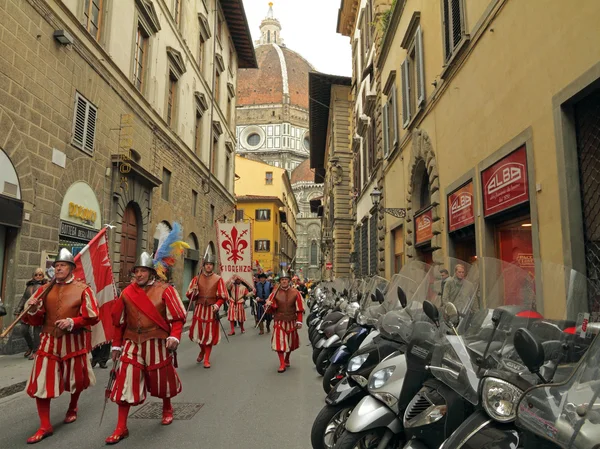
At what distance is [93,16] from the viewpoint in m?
12.7

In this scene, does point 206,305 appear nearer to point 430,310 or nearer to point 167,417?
point 167,417

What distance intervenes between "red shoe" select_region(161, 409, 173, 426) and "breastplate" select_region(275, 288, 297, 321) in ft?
11.4

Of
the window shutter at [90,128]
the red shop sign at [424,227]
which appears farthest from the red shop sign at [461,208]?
the window shutter at [90,128]

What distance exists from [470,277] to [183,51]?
64.8 ft

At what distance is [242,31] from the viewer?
3117 cm

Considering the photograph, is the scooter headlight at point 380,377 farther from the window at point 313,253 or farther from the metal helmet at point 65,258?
the window at point 313,253

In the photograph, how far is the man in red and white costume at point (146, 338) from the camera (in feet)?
15.5

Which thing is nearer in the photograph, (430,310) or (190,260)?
(430,310)

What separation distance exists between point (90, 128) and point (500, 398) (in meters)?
12.3

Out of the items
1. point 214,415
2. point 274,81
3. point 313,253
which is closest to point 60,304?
point 214,415

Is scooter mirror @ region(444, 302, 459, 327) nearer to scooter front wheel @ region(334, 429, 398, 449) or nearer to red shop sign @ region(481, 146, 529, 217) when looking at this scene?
scooter front wheel @ region(334, 429, 398, 449)

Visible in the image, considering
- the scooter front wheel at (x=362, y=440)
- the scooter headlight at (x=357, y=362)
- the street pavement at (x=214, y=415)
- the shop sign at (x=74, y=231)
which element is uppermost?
the shop sign at (x=74, y=231)

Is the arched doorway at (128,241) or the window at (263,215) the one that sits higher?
the window at (263,215)

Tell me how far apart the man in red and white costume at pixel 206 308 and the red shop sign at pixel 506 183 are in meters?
5.03
